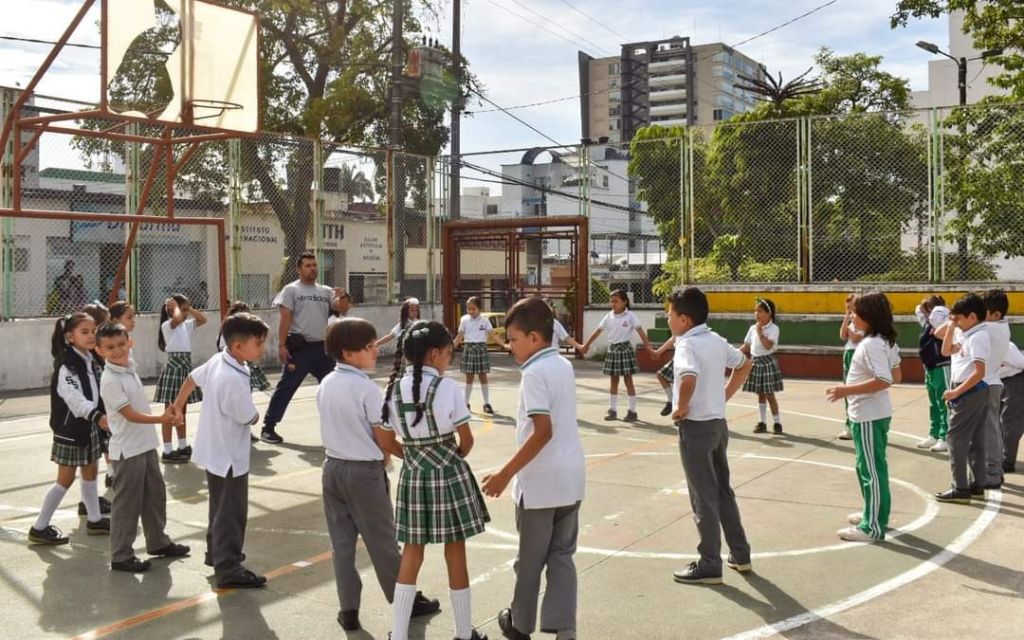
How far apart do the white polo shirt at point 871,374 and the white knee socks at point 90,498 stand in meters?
5.06

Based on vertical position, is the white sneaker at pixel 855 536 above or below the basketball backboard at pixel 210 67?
below

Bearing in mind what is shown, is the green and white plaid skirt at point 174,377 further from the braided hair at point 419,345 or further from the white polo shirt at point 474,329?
the braided hair at point 419,345

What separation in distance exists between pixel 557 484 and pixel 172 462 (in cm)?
A: 605

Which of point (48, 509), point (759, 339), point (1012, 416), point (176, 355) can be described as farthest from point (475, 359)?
point (48, 509)

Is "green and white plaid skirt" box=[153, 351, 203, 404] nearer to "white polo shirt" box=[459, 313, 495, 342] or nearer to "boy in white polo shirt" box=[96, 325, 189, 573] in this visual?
"boy in white polo shirt" box=[96, 325, 189, 573]

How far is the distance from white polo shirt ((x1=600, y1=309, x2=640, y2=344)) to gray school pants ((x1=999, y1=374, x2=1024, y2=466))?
486cm

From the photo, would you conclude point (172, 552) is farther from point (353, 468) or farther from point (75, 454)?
point (353, 468)

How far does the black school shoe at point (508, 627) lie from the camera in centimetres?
457

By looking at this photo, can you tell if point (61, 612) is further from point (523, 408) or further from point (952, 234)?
point (952, 234)

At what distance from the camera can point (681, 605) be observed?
17.1 feet

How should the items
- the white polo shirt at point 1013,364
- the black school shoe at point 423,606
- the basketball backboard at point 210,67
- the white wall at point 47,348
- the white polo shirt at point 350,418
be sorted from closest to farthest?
the white polo shirt at point 350,418 → the black school shoe at point 423,606 → the white polo shirt at point 1013,364 → the basketball backboard at point 210,67 → the white wall at point 47,348

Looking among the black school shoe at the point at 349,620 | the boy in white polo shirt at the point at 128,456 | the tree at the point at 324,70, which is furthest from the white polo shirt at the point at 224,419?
the tree at the point at 324,70

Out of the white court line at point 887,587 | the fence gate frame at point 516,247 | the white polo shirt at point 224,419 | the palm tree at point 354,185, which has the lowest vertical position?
the white court line at point 887,587

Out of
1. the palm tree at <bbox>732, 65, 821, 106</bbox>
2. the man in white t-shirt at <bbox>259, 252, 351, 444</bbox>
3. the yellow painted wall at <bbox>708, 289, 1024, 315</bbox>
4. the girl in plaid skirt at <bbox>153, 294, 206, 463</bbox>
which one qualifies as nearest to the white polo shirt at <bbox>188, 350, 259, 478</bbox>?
the girl in plaid skirt at <bbox>153, 294, 206, 463</bbox>
